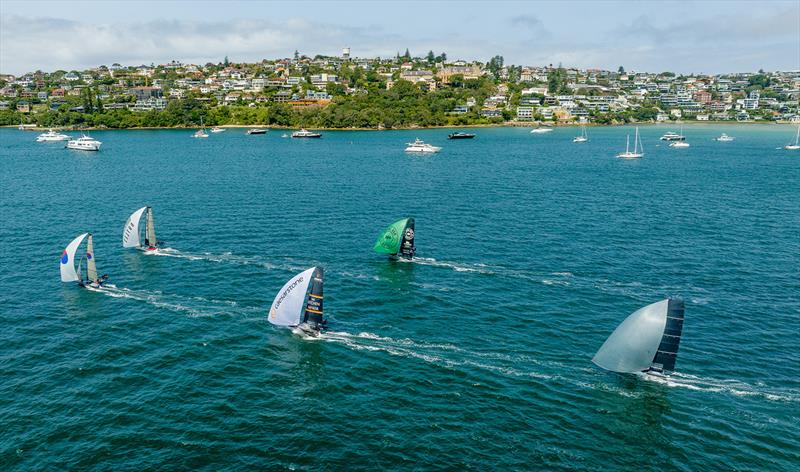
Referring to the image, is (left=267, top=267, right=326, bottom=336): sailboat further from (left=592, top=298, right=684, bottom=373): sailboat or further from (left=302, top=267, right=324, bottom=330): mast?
(left=592, top=298, right=684, bottom=373): sailboat

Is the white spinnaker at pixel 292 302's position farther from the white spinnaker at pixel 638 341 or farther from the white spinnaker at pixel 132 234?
the white spinnaker at pixel 132 234

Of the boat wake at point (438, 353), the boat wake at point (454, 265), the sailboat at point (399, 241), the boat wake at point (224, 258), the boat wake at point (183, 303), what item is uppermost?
the sailboat at point (399, 241)

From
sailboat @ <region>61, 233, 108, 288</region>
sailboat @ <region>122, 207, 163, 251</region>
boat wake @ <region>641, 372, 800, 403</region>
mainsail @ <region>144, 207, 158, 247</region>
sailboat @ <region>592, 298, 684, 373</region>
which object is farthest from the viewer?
sailboat @ <region>122, 207, 163, 251</region>

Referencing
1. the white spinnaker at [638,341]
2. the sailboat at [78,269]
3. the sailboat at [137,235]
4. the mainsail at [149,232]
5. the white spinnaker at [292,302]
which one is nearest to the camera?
the white spinnaker at [638,341]

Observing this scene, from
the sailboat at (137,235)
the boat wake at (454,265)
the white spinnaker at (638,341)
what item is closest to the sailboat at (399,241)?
the boat wake at (454,265)

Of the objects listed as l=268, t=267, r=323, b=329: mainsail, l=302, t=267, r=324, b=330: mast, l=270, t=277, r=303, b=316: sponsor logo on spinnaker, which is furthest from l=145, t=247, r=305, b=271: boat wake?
l=302, t=267, r=324, b=330: mast

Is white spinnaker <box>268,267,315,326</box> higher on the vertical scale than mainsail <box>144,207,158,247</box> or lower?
lower

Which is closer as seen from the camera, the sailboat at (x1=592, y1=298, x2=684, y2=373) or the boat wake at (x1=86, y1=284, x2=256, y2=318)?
the sailboat at (x1=592, y1=298, x2=684, y2=373)
